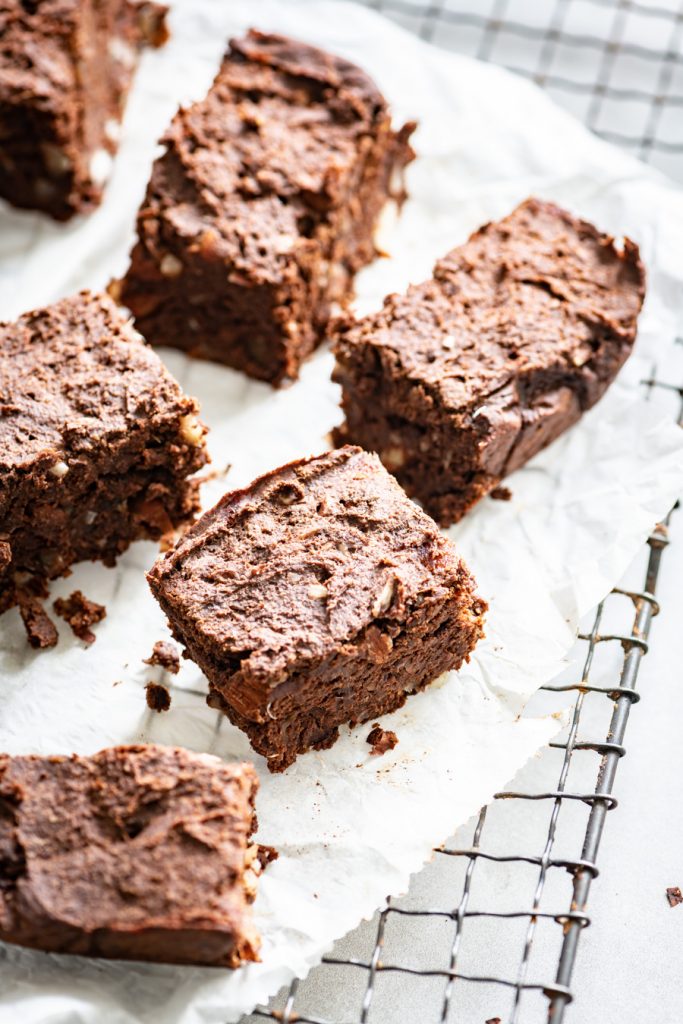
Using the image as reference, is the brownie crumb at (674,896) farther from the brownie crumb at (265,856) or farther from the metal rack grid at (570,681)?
the brownie crumb at (265,856)

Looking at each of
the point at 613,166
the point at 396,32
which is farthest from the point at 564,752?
the point at 396,32

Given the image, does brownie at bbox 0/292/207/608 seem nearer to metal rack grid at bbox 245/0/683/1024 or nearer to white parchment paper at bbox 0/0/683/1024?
white parchment paper at bbox 0/0/683/1024

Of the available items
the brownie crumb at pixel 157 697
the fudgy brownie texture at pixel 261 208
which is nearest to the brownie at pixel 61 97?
the fudgy brownie texture at pixel 261 208

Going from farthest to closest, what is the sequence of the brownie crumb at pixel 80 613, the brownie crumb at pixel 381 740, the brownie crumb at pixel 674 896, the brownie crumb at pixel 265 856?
the brownie crumb at pixel 80 613 < the brownie crumb at pixel 674 896 < the brownie crumb at pixel 381 740 < the brownie crumb at pixel 265 856

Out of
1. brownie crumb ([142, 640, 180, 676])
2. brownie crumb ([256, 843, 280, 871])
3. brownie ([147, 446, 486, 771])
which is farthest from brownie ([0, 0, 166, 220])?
brownie crumb ([256, 843, 280, 871])

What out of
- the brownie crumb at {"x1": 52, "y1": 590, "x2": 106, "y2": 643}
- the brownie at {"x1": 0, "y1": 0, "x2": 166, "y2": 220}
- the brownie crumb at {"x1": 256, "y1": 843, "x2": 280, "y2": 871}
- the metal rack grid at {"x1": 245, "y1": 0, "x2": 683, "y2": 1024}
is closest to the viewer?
the metal rack grid at {"x1": 245, "y1": 0, "x2": 683, "y2": 1024}

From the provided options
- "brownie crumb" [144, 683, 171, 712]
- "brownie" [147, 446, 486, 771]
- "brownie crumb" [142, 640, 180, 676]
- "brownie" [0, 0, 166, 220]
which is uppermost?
"brownie" [0, 0, 166, 220]
